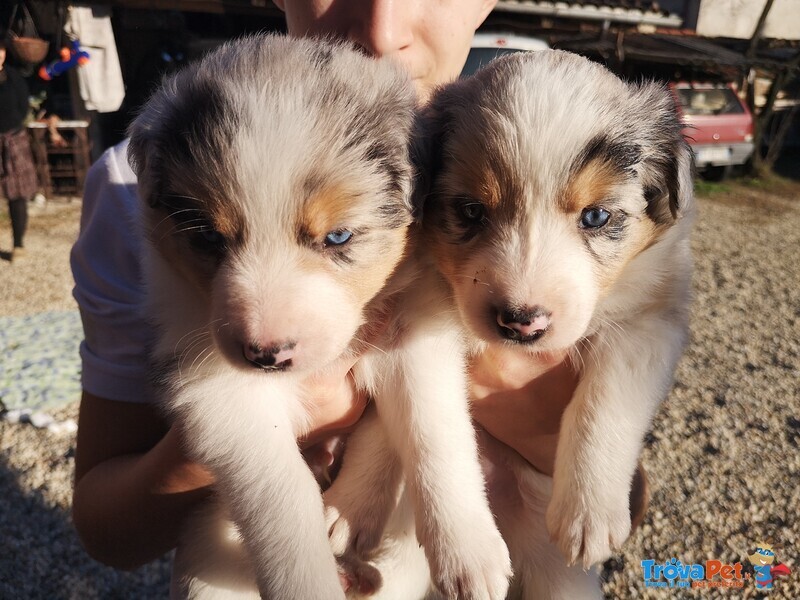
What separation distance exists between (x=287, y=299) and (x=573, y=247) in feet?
2.28

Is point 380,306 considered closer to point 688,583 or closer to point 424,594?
point 424,594

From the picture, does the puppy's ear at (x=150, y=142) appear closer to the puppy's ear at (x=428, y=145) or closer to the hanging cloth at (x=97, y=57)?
the puppy's ear at (x=428, y=145)

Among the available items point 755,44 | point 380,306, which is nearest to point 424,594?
point 380,306

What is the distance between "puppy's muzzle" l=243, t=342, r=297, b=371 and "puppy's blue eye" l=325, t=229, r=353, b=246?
264 mm

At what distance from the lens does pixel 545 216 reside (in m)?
1.57

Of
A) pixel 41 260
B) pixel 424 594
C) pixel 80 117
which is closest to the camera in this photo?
pixel 424 594

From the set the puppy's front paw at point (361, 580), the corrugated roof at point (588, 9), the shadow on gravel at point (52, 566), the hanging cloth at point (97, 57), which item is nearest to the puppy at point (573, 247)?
the puppy's front paw at point (361, 580)

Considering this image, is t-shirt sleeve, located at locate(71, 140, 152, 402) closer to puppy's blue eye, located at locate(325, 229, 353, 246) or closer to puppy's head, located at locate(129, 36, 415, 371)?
puppy's head, located at locate(129, 36, 415, 371)

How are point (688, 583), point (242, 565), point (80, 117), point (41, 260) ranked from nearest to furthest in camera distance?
point (242, 565) < point (688, 583) < point (41, 260) < point (80, 117)

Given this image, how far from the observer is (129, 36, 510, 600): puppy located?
4.56 ft

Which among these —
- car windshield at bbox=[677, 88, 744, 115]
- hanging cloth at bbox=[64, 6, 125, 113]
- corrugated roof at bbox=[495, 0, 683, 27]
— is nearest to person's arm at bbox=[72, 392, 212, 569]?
hanging cloth at bbox=[64, 6, 125, 113]

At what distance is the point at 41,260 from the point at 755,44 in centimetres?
1442

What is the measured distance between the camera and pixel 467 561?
163 cm

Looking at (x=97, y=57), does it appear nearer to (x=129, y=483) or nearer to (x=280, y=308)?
(x=129, y=483)
